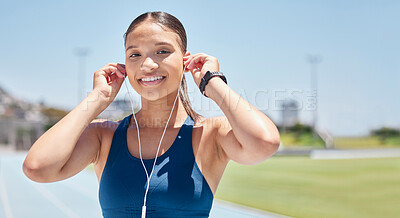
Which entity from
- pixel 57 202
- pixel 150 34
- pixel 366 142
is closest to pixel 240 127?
pixel 150 34

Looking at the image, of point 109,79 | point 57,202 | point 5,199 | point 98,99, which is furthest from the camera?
point 5,199

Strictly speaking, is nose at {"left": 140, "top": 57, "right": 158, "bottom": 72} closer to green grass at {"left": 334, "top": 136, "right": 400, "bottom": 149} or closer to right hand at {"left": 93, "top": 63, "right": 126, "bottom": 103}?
right hand at {"left": 93, "top": 63, "right": 126, "bottom": 103}

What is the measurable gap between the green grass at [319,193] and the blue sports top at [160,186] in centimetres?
497

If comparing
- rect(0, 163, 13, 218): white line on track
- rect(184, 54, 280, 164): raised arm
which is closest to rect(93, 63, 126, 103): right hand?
rect(184, 54, 280, 164): raised arm

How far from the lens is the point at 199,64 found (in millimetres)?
1710

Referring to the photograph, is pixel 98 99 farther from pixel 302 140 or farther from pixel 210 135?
pixel 302 140

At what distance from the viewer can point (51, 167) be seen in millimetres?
1495

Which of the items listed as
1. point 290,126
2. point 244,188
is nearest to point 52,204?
point 244,188

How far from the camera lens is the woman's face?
1.54m

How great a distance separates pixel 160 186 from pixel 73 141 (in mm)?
378

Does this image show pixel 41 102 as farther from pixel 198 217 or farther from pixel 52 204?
pixel 198 217

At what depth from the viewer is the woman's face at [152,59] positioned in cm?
154

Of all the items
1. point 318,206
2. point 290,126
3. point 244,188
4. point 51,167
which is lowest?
point 290,126

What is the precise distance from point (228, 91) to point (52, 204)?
7.45m
